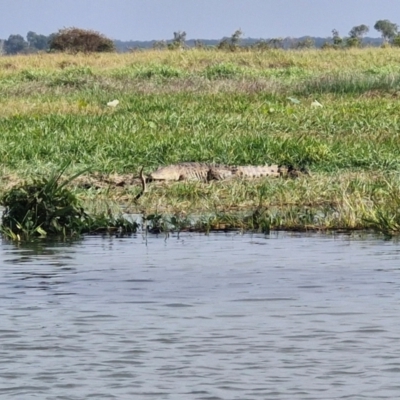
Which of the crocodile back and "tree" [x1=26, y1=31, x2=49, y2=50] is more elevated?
"tree" [x1=26, y1=31, x2=49, y2=50]

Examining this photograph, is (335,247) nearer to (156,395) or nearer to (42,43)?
(156,395)

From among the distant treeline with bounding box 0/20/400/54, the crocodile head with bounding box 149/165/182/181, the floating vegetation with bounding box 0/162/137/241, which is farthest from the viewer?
the distant treeline with bounding box 0/20/400/54

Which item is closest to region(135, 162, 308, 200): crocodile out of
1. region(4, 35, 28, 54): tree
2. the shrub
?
the shrub

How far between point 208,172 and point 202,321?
754 cm

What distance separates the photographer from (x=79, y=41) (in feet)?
209

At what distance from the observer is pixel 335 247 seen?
32.9ft

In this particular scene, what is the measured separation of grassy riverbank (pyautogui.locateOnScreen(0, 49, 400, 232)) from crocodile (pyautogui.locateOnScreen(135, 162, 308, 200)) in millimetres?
319

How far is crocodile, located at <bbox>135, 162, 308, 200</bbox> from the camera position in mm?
14266

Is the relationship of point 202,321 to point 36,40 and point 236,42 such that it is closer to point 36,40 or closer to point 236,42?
point 236,42

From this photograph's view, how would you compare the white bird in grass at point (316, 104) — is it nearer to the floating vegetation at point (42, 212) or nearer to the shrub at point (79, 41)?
the floating vegetation at point (42, 212)

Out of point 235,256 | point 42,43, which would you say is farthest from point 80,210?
point 42,43

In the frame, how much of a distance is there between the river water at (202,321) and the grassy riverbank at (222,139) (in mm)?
1942

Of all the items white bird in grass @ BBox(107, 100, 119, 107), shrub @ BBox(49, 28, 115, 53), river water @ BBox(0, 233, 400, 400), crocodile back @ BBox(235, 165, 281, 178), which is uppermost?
shrub @ BBox(49, 28, 115, 53)

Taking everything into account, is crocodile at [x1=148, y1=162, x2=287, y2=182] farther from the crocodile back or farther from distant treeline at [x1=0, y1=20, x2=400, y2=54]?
distant treeline at [x1=0, y1=20, x2=400, y2=54]
